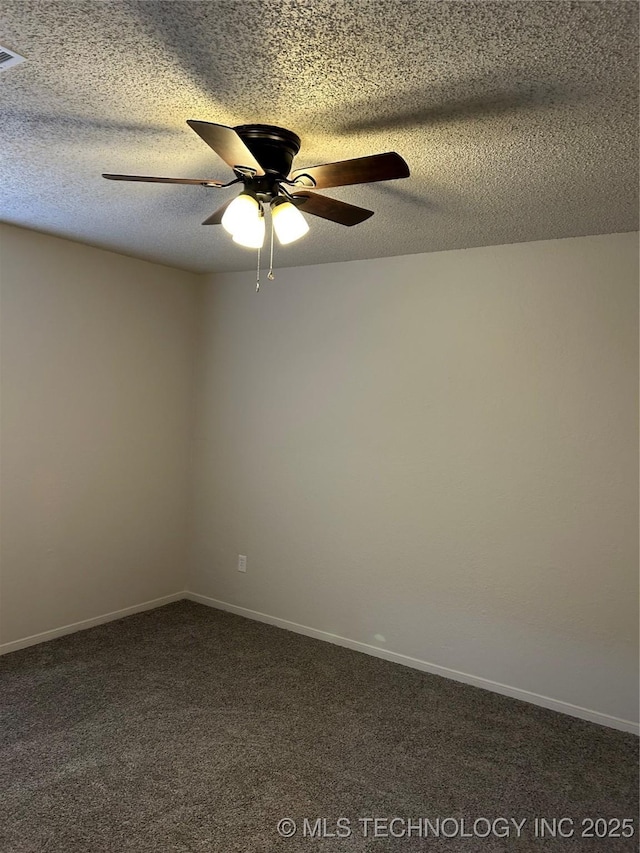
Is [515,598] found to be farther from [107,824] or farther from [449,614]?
[107,824]

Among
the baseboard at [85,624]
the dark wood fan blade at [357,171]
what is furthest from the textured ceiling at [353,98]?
the baseboard at [85,624]

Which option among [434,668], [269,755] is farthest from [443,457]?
[269,755]

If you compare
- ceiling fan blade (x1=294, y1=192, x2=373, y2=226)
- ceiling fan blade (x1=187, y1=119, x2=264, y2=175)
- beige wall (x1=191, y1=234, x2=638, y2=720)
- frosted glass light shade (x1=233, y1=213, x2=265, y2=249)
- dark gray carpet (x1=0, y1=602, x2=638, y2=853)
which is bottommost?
dark gray carpet (x1=0, y1=602, x2=638, y2=853)

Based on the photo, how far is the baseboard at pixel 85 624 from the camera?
388 cm

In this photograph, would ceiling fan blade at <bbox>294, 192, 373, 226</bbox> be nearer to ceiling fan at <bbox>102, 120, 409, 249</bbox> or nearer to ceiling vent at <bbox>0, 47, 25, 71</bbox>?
ceiling fan at <bbox>102, 120, 409, 249</bbox>

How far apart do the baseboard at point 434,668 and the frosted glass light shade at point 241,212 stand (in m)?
2.81

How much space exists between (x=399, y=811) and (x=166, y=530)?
2824 millimetres

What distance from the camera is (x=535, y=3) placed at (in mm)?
1430

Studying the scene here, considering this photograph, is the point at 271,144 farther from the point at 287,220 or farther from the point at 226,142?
the point at 226,142

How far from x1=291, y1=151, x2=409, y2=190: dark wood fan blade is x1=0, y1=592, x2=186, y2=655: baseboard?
322 cm

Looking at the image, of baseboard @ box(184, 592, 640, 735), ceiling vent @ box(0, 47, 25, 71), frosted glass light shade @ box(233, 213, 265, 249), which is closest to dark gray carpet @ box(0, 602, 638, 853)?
baseboard @ box(184, 592, 640, 735)

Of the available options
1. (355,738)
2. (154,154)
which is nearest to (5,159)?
(154,154)

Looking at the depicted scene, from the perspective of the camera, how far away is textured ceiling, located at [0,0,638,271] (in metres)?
1.53

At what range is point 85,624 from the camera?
4.27 metres
